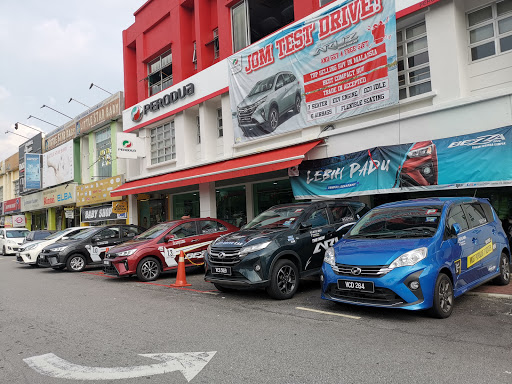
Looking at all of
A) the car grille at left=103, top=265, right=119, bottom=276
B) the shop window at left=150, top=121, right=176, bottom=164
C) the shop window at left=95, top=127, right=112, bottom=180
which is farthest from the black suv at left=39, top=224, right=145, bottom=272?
the shop window at left=95, top=127, right=112, bottom=180

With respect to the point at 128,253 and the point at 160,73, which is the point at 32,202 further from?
the point at 128,253

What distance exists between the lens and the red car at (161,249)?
9922 millimetres

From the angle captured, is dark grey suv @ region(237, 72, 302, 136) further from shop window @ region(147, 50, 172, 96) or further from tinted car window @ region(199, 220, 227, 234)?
shop window @ region(147, 50, 172, 96)

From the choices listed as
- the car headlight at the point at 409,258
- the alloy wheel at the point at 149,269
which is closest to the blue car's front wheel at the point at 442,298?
the car headlight at the point at 409,258

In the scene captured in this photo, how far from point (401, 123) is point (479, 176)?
253 cm

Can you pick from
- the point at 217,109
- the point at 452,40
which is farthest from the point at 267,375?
the point at 217,109

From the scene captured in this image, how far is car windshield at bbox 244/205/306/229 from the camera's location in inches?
303

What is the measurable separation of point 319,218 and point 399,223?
6.65 ft

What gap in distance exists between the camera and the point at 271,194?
1474 centimetres

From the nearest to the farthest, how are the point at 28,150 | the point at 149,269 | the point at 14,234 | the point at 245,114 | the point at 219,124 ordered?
the point at 149,269
the point at 245,114
the point at 219,124
the point at 14,234
the point at 28,150

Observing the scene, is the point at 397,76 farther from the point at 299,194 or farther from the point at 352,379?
the point at 352,379

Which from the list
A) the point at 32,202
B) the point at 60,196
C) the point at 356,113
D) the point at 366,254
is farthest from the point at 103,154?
the point at 366,254

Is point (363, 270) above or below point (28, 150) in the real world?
below

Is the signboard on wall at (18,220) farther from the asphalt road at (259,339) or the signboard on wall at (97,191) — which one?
the asphalt road at (259,339)
